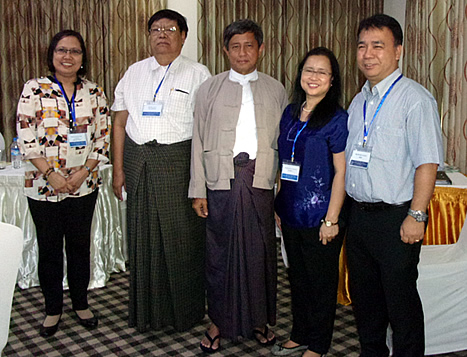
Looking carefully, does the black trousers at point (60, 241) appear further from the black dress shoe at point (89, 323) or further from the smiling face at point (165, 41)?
the smiling face at point (165, 41)

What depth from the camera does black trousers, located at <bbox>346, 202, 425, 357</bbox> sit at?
1967 mm

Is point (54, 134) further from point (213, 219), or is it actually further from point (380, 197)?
point (380, 197)

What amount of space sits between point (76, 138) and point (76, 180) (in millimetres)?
223

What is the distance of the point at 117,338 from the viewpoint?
269 centimetres

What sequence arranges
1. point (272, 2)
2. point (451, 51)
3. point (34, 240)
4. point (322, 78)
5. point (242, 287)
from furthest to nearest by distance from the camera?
point (272, 2)
point (451, 51)
point (34, 240)
point (242, 287)
point (322, 78)

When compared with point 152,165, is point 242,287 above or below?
below

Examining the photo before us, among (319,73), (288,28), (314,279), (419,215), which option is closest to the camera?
(419,215)

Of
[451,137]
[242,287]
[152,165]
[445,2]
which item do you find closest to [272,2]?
[445,2]

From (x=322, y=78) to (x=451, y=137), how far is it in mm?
2417

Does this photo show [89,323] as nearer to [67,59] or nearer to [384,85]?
[67,59]

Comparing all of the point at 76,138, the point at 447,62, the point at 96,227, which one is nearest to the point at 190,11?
the point at 447,62

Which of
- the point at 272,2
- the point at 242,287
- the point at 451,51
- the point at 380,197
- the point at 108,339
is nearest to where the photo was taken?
the point at 380,197

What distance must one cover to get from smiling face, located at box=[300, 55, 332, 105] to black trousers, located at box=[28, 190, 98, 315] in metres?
1.37

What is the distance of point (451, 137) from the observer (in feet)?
13.3
